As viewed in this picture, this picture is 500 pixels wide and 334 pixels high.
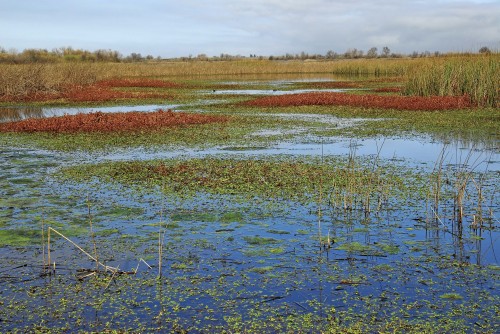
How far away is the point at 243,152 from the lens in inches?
542

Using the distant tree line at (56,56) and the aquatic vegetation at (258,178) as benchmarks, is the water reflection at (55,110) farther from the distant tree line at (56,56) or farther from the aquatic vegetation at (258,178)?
the distant tree line at (56,56)

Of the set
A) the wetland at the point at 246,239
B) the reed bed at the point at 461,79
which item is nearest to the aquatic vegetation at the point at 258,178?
the wetland at the point at 246,239

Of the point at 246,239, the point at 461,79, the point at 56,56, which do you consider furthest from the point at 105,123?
the point at 56,56

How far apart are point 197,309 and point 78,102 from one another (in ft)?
91.0

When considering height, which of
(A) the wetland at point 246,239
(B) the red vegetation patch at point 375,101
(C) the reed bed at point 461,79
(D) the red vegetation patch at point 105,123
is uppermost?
(C) the reed bed at point 461,79

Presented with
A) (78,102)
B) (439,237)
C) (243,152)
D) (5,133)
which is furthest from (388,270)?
(78,102)

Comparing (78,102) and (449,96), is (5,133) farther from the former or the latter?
(449,96)

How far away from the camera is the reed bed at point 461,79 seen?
2308 centimetres

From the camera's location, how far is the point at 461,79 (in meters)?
25.5

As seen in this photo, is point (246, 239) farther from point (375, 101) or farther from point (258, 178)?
point (375, 101)

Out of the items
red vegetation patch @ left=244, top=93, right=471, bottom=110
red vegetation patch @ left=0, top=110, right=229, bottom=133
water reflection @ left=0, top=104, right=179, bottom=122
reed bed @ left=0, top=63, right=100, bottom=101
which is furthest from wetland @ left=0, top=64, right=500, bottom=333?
reed bed @ left=0, top=63, right=100, bottom=101

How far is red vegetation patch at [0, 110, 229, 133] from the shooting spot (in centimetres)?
1812

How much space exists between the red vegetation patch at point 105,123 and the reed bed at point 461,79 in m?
11.8

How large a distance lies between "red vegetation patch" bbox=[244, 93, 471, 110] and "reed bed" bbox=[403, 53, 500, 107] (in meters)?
0.85
